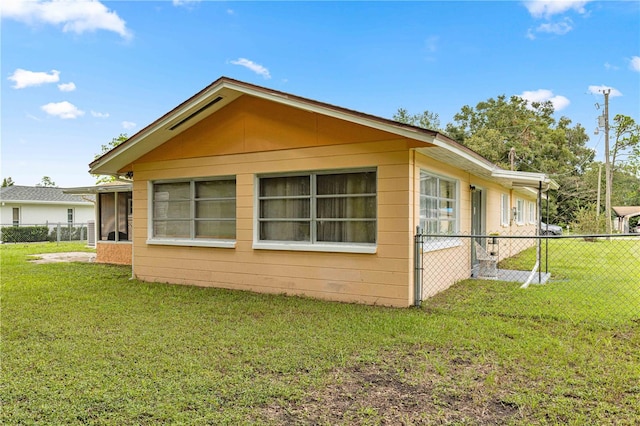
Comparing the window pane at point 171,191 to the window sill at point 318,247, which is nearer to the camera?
the window sill at point 318,247

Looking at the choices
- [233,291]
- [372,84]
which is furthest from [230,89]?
[372,84]

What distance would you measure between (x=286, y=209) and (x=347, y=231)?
4.12 feet

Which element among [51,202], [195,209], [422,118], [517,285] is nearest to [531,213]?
[517,285]

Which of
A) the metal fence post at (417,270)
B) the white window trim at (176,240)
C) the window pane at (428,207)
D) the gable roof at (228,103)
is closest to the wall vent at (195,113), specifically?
the gable roof at (228,103)

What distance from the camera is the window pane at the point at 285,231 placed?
7.17 meters

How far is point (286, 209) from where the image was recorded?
7.34m

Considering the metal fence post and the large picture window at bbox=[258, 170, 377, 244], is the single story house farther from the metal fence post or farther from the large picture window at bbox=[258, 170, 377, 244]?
the metal fence post

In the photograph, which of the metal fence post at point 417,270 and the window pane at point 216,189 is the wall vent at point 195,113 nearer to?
the window pane at point 216,189

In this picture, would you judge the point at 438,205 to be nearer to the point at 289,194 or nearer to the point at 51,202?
the point at 289,194

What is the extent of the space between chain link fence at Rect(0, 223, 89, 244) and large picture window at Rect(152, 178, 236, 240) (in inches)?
626

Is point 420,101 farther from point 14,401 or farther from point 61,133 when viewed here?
point 14,401

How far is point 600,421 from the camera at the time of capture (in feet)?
9.12

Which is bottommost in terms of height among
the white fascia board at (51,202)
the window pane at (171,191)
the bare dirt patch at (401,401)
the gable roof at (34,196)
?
the bare dirt patch at (401,401)

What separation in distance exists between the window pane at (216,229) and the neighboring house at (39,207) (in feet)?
57.6
